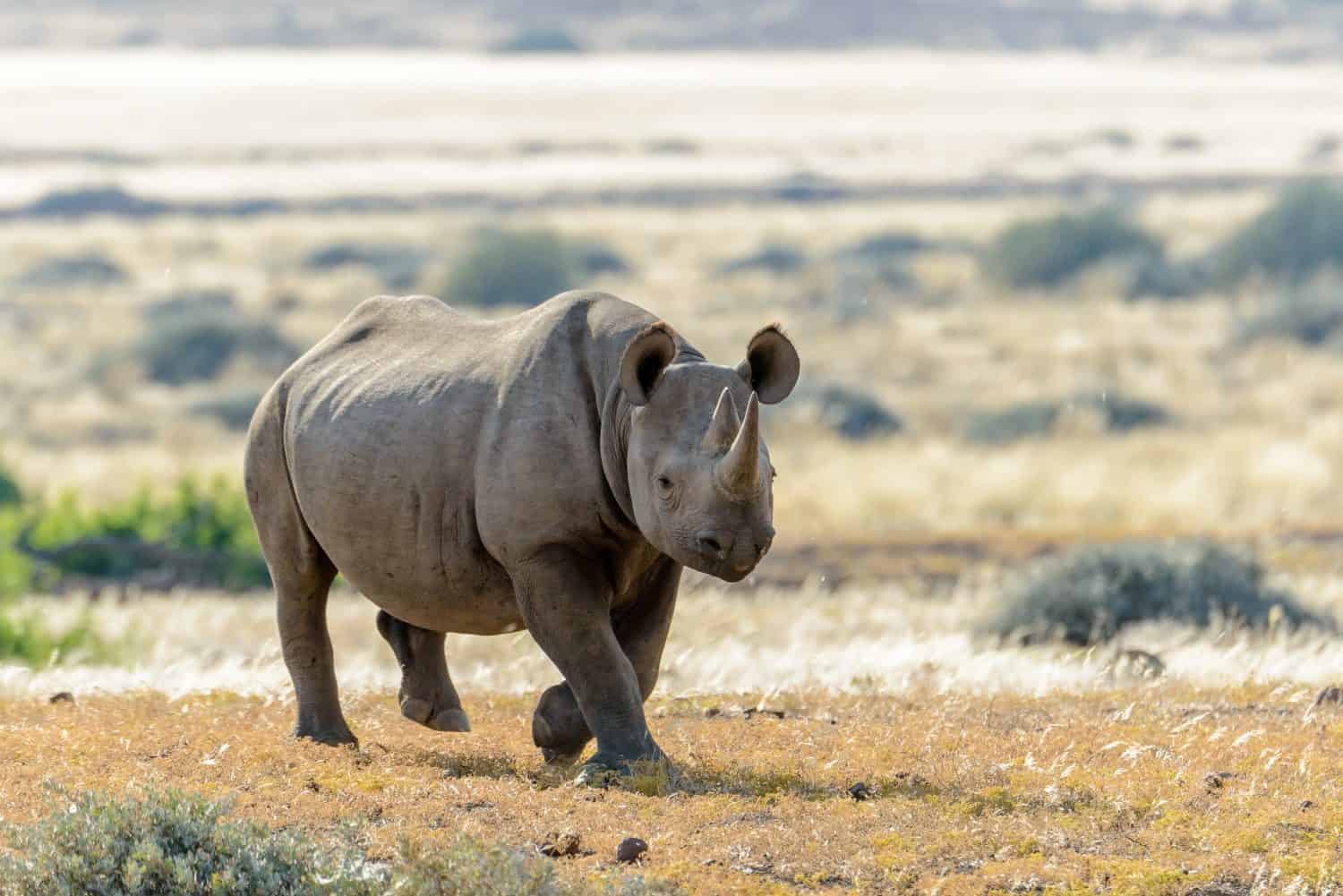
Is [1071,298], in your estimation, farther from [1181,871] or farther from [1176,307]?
[1181,871]

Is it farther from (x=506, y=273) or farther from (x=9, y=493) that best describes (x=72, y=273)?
(x=9, y=493)

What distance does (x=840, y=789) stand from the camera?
28.0ft

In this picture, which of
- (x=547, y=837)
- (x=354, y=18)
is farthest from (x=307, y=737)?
(x=354, y=18)

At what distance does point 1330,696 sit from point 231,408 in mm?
29176

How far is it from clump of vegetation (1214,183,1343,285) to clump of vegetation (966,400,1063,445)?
886 inches

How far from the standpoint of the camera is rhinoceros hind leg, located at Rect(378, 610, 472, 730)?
1017 cm

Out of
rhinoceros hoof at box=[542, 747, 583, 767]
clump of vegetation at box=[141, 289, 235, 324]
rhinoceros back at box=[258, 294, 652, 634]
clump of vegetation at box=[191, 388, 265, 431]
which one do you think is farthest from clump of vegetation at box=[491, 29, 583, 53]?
rhinoceros hoof at box=[542, 747, 583, 767]

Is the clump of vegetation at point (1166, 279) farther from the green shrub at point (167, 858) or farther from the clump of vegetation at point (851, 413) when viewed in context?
the green shrub at point (167, 858)

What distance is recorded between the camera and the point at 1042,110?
141 meters

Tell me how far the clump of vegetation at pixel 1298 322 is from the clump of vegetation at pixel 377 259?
21655 mm

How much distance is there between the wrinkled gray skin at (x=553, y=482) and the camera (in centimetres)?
831

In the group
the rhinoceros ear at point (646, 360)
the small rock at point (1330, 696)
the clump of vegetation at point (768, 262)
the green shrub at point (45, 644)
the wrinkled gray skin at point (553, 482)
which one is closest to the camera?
the wrinkled gray skin at point (553, 482)

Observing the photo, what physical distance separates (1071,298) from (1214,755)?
158 ft

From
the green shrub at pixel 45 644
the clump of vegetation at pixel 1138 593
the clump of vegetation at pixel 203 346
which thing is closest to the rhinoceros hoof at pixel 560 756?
the green shrub at pixel 45 644
